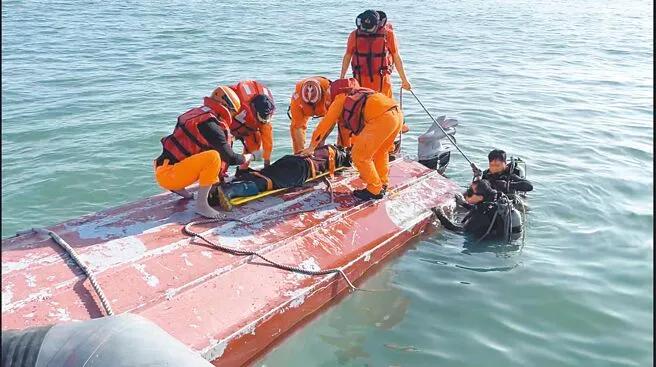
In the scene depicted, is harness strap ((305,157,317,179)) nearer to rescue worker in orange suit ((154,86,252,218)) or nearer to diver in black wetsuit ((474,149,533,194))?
rescue worker in orange suit ((154,86,252,218))

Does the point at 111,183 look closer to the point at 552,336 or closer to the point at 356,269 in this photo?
the point at 356,269

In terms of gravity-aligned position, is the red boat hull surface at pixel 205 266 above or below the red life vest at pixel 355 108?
below

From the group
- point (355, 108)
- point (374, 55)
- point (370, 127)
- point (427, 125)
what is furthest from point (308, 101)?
point (427, 125)

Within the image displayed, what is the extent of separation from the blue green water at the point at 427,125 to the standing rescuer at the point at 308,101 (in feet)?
6.04

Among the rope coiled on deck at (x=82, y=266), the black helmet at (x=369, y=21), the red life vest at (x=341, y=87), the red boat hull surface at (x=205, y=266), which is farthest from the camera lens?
the black helmet at (x=369, y=21)

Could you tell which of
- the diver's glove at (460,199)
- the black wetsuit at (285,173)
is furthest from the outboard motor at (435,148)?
the black wetsuit at (285,173)

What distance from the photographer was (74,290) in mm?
4141

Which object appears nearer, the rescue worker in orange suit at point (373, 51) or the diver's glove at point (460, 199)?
the diver's glove at point (460, 199)

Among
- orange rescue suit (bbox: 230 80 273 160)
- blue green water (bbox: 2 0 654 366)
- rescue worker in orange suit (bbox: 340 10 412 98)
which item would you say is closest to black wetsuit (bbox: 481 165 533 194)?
blue green water (bbox: 2 0 654 366)

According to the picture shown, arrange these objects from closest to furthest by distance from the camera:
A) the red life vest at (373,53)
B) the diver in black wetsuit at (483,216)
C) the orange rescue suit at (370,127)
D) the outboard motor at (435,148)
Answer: the orange rescue suit at (370,127) < the diver in black wetsuit at (483,216) < the red life vest at (373,53) < the outboard motor at (435,148)

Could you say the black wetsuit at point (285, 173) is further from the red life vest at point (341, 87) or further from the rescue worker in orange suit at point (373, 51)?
the rescue worker in orange suit at point (373, 51)

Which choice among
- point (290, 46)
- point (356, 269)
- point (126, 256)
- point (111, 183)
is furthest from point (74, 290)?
point (290, 46)

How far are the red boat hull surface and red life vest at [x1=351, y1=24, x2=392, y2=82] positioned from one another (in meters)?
2.19

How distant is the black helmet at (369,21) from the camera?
300 inches
